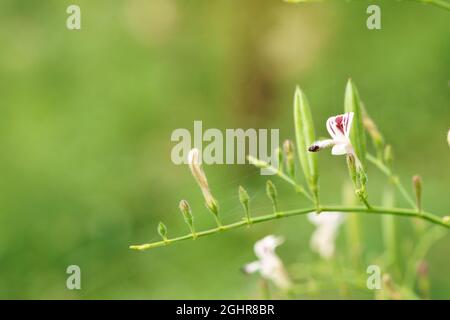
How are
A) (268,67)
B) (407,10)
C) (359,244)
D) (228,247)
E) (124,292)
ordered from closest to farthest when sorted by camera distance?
(359,244)
(124,292)
(228,247)
(407,10)
(268,67)

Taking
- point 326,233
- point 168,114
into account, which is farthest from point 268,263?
point 168,114

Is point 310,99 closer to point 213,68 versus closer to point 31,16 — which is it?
point 213,68

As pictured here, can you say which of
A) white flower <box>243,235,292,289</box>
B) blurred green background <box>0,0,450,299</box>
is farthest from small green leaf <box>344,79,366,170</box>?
blurred green background <box>0,0,450,299</box>

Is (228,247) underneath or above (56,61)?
underneath

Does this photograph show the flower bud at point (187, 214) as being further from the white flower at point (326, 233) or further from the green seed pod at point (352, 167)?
the white flower at point (326, 233)

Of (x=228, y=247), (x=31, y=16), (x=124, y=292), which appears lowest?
(x=124, y=292)
